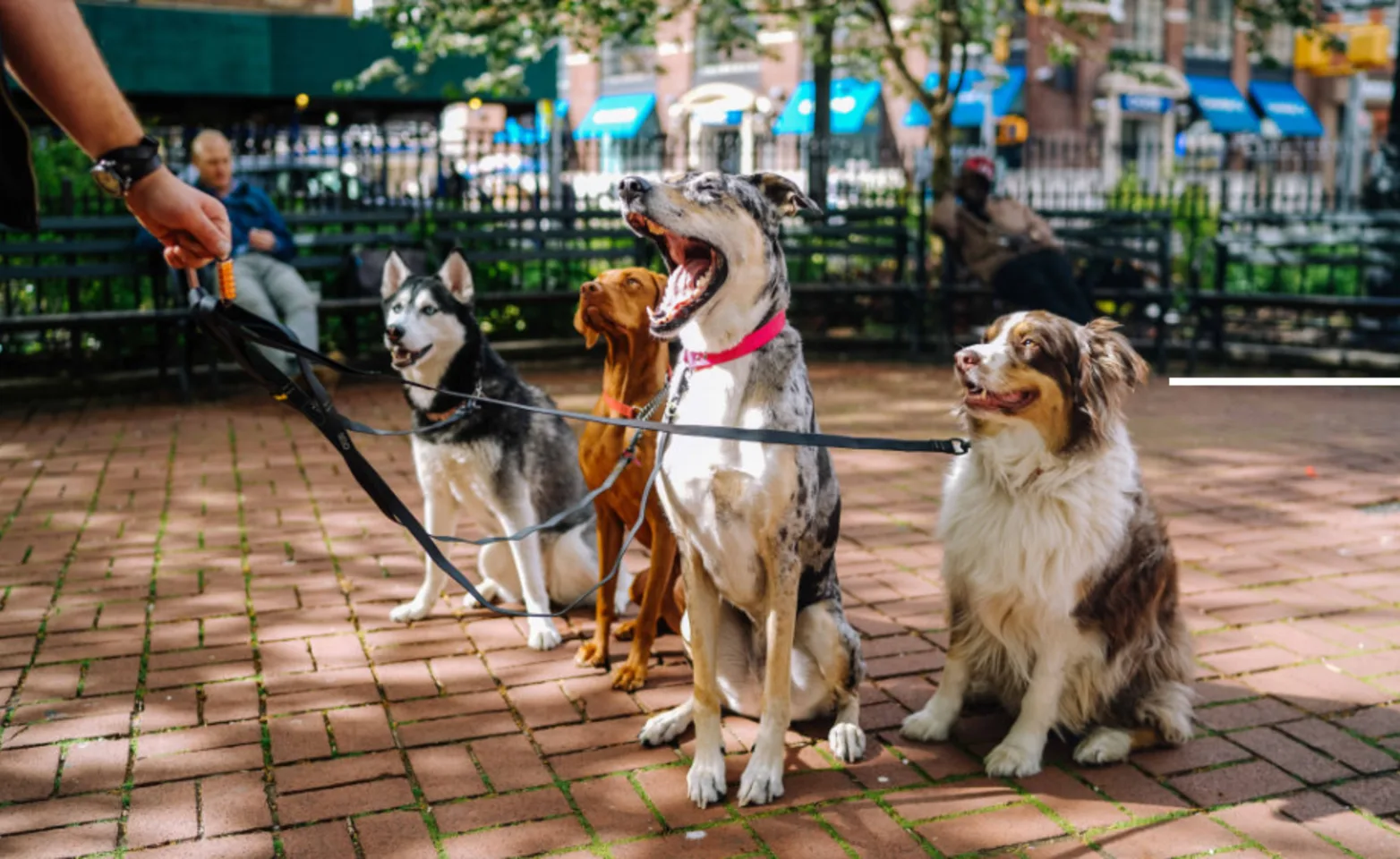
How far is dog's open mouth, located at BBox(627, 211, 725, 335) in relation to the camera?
10.2 feet

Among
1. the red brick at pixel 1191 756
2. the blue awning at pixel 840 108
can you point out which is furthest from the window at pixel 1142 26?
the red brick at pixel 1191 756

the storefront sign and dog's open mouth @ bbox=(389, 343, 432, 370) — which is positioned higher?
the storefront sign

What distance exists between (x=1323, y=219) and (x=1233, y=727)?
29.8 ft

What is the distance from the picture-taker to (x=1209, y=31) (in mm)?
37750

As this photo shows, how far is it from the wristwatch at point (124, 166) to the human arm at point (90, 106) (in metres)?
0.01

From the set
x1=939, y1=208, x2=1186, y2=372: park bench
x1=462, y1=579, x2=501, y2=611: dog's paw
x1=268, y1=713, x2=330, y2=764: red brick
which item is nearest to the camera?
x1=268, y1=713, x2=330, y2=764: red brick

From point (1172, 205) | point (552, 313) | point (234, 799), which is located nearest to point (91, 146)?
point (234, 799)

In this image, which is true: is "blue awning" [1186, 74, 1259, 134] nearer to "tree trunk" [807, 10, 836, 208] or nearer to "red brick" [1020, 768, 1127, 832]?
"tree trunk" [807, 10, 836, 208]

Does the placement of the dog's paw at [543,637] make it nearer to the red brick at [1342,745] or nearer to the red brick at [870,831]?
the red brick at [870,831]

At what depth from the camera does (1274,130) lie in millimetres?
38344

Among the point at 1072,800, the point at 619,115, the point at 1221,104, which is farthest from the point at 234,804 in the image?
the point at 1221,104

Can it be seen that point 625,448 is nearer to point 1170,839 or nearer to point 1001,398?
point 1001,398

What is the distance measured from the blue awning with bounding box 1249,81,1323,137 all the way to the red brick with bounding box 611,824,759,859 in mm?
40260

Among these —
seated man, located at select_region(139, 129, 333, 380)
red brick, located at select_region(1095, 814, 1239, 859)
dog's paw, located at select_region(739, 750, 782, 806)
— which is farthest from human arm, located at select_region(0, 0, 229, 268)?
seated man, located at select_region(139, 129, 333, 380)
